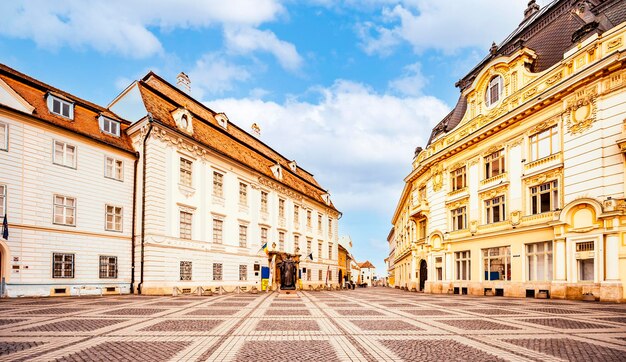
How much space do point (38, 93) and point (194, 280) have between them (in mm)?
14941

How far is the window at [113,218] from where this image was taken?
25109 mm

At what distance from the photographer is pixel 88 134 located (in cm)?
2411

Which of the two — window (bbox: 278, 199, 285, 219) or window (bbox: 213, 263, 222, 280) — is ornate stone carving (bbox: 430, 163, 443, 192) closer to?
window (bbox: 278, 199, 285, 219)

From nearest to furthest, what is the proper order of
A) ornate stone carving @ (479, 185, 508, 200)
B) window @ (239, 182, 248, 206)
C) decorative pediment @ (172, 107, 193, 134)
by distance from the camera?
ornate stone carving @ (479, 185, 508, 200)
decorative pediment @ (172, 107, 193, 134)
window @ (239, 182, 248, 206)

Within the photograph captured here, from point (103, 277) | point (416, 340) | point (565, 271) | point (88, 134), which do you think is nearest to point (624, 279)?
point (565, 271)

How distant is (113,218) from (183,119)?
27.3 feet

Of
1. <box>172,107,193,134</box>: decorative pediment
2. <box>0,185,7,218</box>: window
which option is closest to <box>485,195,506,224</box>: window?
<box>172,107,193,134</box>: decorative pediment

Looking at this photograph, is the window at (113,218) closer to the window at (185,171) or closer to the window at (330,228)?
the window at (185,171)

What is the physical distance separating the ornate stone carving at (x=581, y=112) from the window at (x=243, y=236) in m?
24.8

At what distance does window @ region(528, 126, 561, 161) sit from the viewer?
75.8 feet

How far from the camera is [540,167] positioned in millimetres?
23953

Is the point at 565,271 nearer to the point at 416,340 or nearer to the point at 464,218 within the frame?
the point at 464,218

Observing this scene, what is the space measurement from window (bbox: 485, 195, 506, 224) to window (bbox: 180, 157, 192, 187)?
70.2 ft

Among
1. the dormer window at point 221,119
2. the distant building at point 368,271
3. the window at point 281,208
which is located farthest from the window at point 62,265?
the distant building at point 368,271
